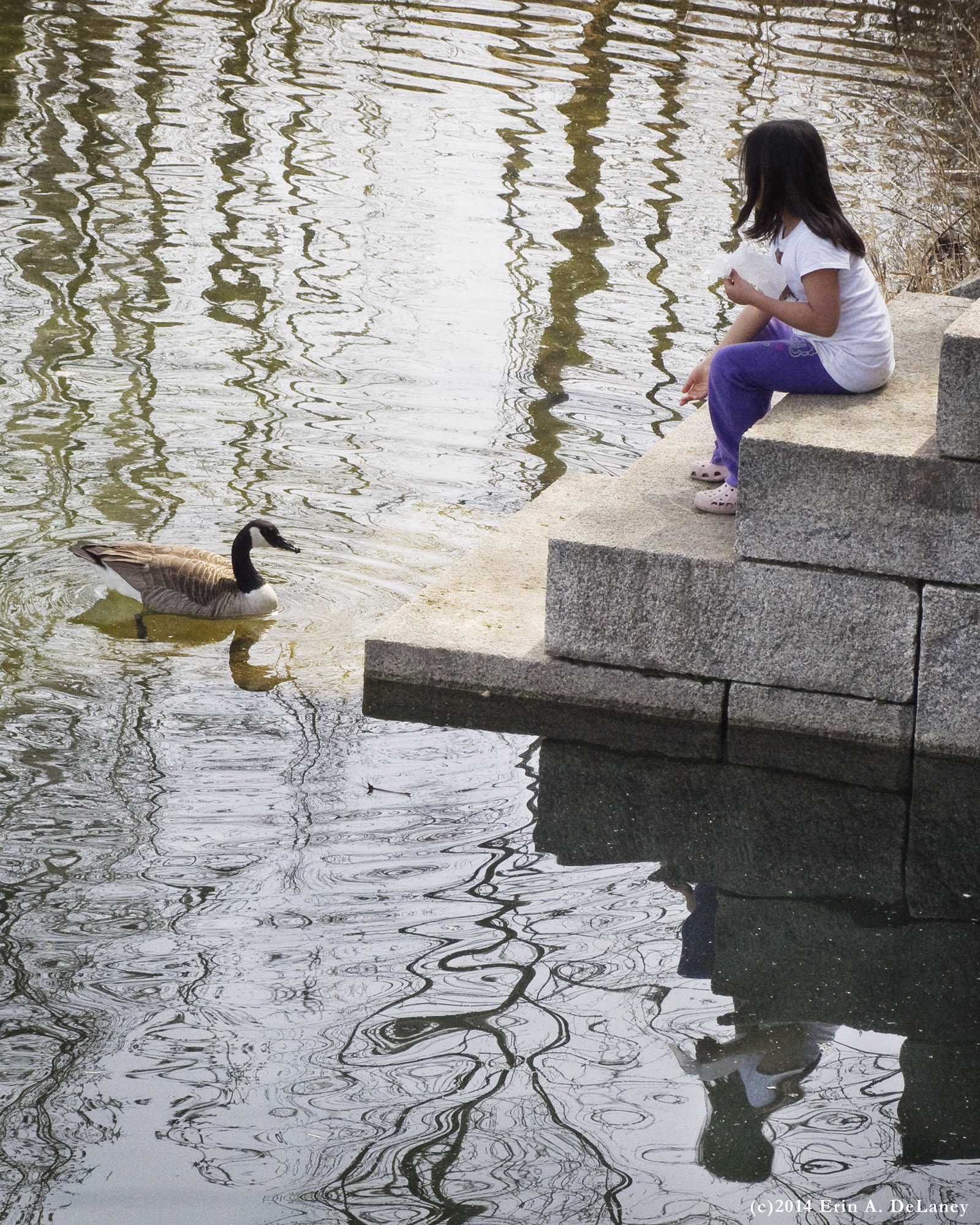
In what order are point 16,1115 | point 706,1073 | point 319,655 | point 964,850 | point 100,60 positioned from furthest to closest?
point 100,60
point 319,655
point 964,850
point 706,1073
point 16,1115

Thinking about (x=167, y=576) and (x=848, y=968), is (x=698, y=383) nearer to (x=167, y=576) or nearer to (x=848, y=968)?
(x=167, y=576)

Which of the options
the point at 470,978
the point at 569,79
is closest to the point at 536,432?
the point at 470,978

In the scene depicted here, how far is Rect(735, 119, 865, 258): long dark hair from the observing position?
563 cm

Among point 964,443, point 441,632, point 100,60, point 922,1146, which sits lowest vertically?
point 922,1146

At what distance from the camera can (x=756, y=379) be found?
608 centimetres

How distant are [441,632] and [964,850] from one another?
83.5 inches

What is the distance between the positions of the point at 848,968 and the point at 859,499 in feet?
5.76

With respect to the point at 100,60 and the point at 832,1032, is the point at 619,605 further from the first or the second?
the point at 100,60

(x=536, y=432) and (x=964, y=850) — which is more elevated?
(x=536, y=432)

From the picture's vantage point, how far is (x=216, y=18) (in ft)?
66.4

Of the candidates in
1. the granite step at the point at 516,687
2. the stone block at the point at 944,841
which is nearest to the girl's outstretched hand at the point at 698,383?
the granite step at the point at 516,687

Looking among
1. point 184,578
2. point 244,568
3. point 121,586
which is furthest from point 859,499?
point 121,586

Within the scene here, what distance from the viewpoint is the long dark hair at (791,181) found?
563cm

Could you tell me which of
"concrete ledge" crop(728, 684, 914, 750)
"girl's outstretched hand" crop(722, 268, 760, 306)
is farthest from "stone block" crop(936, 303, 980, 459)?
"concrete ledge" crop(728, 684, 914, 750)
